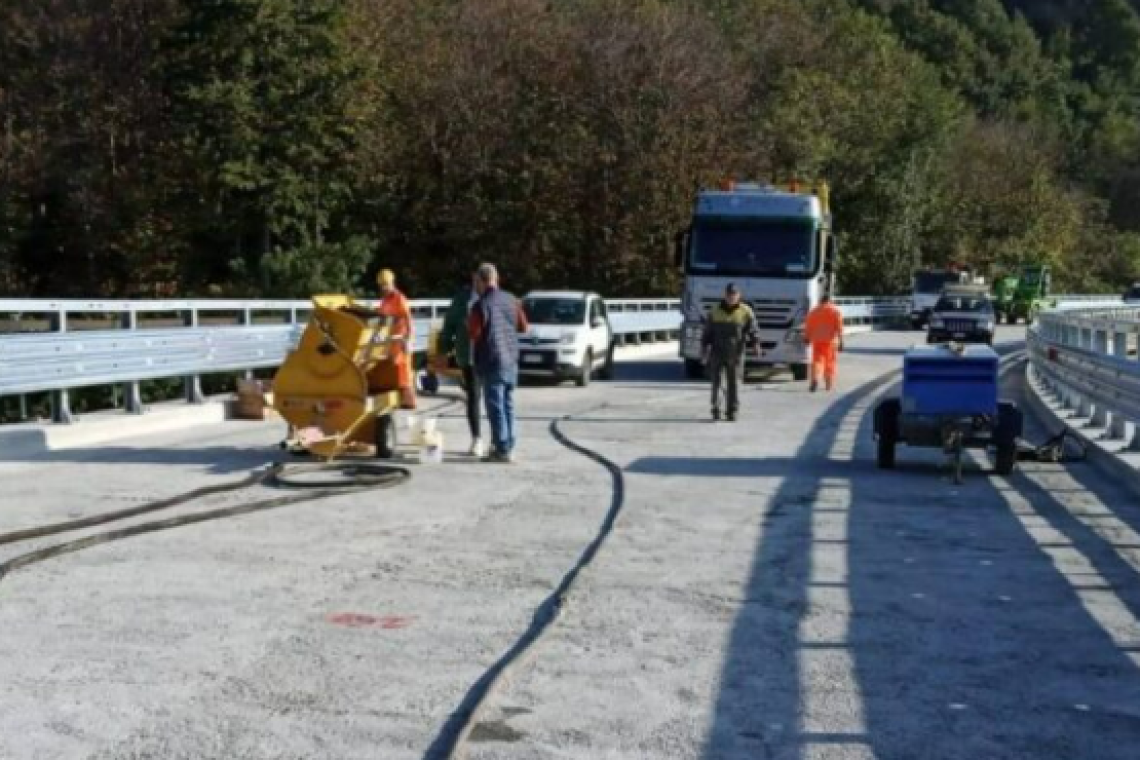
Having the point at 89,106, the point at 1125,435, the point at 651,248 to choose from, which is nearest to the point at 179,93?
the point at 89,106

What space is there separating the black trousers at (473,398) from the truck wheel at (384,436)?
764 millimetres

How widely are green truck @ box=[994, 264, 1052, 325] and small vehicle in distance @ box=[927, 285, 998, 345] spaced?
2346 cm

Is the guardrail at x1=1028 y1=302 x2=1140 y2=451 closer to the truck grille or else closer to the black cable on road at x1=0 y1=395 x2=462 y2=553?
the truck grille

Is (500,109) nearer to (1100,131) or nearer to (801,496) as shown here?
(801,496)

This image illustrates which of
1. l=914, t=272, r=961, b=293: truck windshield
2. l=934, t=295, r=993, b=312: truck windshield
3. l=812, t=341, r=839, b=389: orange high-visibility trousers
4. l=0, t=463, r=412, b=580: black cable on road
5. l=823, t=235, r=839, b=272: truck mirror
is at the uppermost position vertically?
l=823, t=235, r=839, b=272: truck mirror

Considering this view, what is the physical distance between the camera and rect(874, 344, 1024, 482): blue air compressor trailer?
43.1 feet

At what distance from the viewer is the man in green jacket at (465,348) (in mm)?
14383

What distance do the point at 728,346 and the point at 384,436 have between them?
6.15 m

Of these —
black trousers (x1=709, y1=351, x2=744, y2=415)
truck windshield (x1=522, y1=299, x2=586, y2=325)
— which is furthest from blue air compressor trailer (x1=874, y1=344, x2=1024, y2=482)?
truck windshield (x1=522, y1=299, x2=586, y2=325)

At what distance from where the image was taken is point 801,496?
470 inches

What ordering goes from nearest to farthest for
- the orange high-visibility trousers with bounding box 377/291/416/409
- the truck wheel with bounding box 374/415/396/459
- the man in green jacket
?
the truck wheel with bounding box 374/415/396/459 < the orange high-visibility trousers with bounding box 377/291/416/409 < the man in green jacket

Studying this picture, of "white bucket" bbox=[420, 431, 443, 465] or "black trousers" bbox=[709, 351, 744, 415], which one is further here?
"black trousers" bbox=[709, 351, 744, 415]

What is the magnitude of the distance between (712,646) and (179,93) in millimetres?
43869

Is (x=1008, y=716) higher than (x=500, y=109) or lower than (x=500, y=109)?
lower
